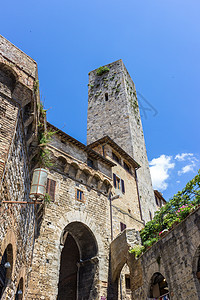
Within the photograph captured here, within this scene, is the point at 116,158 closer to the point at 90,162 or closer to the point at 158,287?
the point at 90,162

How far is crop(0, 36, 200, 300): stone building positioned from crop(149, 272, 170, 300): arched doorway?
0.45ft

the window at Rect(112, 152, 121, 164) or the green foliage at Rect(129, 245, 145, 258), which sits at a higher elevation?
the window at Rect(112, 152, 121, 164)

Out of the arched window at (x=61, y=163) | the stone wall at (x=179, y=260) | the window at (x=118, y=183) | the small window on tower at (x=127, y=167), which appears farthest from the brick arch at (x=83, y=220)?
the small window on tower at (x=127, y=167)

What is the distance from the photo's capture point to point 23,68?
8.41m

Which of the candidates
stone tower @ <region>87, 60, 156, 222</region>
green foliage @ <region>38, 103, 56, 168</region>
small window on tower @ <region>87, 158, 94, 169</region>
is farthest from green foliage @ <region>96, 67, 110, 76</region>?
green foliage @ <region>38, 103, 56, 168</region>

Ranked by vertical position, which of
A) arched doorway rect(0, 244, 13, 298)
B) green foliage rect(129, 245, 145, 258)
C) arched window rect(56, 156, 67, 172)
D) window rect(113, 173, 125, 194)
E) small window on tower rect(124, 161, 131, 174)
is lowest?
arched doorway rect(0, 244, 13, 298)

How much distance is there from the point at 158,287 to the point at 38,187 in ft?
27.0

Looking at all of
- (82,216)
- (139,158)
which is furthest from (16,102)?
(139,158)

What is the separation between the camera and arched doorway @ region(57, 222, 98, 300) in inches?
589

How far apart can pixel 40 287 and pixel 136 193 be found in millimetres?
12249

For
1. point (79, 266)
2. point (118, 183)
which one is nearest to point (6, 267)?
point (79, 266)

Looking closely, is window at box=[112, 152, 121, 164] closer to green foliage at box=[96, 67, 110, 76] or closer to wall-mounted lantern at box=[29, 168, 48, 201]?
wall-mounted lantern at box=[29, 168, 48, 201]

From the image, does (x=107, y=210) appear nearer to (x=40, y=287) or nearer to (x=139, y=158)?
(x=40, y=287)

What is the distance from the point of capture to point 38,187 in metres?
6.50
